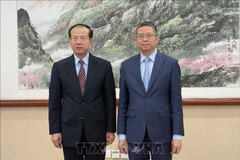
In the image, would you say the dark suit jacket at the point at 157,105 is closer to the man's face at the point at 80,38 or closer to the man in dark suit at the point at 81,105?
the man in dark suit at the point at 81,105

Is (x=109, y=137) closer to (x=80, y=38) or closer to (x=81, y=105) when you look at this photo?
(x=81, y=105)

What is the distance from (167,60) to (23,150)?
6.24 ft

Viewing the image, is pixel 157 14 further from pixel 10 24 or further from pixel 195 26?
pixel 10 24

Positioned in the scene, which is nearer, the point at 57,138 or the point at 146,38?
the point at 146,38

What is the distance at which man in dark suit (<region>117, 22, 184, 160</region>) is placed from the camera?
186cm

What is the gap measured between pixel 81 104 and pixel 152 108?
447mm

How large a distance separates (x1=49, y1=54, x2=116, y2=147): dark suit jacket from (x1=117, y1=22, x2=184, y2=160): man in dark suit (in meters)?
0.15

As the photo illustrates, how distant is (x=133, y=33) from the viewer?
9.73 feet

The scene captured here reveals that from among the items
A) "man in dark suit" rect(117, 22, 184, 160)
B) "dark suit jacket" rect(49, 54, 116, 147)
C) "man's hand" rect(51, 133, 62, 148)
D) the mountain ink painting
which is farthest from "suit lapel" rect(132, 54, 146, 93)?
the mountain ink painting

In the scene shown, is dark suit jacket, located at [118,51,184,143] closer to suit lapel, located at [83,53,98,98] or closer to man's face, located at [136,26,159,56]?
man's face, located at [136,26,159,56]

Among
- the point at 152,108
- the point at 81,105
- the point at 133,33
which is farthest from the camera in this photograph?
the point at 133,33

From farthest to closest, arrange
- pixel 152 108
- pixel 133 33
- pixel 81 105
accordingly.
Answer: pixel 133 33, pixel 81 105, pixel 152 108

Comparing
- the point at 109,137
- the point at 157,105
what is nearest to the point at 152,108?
the point at 157,105

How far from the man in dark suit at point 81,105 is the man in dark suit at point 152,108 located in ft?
0.48
